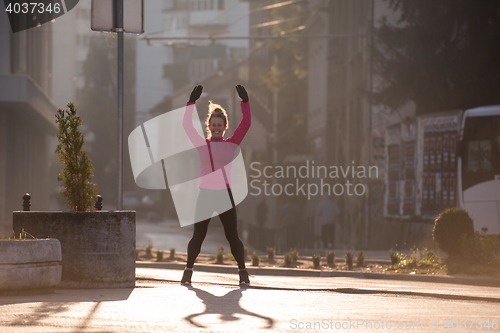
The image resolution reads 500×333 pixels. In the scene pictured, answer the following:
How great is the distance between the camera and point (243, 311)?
6375 mm

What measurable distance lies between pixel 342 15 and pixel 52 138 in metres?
15.2

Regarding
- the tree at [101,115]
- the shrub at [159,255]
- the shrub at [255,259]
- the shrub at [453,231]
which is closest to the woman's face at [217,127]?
the shrub at [453,231]

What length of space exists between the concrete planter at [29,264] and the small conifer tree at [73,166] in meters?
0.75

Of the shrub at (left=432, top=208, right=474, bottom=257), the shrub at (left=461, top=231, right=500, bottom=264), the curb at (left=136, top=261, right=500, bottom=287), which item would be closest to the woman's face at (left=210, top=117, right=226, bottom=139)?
the curb at (left=136, top=261, right=500, bottom=287)

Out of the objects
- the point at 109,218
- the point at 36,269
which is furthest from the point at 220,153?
the point at 36,269

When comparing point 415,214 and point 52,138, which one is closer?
point 415,214

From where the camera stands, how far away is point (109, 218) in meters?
8.05

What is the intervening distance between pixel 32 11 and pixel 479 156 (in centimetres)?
1526

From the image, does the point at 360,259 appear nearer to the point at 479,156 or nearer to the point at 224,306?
the point at 479,156

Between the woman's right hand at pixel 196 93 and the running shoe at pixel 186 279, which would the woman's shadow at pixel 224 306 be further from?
the woman's right hand at pixel 196 93

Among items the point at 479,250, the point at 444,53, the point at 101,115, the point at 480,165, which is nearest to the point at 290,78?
the point at 444,53

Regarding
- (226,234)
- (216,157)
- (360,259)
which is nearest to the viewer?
(216,157)

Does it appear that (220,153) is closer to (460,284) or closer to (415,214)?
(460,284)

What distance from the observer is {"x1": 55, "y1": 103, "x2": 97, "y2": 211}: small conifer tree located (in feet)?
27.3
